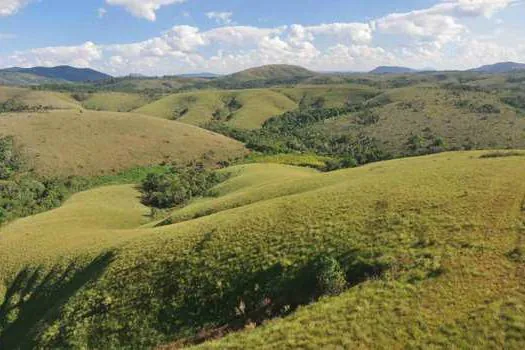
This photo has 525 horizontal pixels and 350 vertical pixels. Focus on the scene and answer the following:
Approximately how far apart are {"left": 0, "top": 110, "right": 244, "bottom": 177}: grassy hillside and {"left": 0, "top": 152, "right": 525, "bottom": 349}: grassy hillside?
8860cm

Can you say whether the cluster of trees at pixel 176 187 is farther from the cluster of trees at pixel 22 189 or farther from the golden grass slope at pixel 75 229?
the cluster of trees at pixel 22 189

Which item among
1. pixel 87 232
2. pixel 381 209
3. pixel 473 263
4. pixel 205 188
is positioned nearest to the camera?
pixel 473 263

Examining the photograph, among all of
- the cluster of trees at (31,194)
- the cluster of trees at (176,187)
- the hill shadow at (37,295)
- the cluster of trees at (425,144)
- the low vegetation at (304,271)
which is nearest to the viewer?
the low vegetation at (304,271)

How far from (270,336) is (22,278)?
35.7m

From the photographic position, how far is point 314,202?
41875 millimetres

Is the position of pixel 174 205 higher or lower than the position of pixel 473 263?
lower

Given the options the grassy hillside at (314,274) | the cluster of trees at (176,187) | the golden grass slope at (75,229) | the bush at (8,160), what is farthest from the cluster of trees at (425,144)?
the bush at (8,160)

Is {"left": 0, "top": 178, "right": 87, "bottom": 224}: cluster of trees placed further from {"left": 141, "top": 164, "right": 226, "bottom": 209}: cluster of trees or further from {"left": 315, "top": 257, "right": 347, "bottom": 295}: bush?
{"left": 315, "top": 257, "right": 347, "bottom": 295}: bush

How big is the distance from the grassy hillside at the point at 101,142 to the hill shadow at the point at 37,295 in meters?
87.4

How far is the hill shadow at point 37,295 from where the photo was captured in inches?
1544

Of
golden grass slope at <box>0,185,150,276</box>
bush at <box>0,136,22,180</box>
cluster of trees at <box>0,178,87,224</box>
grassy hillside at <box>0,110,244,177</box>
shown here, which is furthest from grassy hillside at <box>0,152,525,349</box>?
grassy hillside at <box>0,110,244,177</box>

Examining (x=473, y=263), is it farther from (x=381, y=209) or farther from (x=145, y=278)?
(x=145, y=278)

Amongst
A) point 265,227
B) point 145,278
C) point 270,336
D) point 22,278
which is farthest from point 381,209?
point 22,278

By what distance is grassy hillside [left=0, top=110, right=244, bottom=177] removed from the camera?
135750 millimetres
